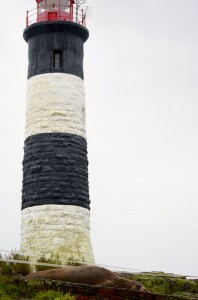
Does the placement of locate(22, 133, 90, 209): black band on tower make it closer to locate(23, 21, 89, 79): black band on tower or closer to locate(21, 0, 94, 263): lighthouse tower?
locate(21, 0, 94, 263): lighthouse tower

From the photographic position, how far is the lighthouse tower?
1827cm

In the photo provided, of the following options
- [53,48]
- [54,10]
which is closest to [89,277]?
[53,48]

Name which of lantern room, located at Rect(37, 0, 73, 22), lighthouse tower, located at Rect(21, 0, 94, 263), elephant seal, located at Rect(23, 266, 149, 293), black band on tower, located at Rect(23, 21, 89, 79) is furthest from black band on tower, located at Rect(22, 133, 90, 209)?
elephant seal, located at Rect(23, 266, 149, 293)

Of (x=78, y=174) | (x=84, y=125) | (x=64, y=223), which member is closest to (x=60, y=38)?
(x=84, y=125)

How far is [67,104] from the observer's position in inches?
767

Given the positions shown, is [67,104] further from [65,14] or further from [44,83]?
[65,14]

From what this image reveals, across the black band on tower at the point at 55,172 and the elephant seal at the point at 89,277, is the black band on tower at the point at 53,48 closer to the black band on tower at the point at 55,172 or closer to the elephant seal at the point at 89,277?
the black band on tower at the point at 55,172

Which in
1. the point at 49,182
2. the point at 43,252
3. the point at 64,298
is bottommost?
the point at 64,298

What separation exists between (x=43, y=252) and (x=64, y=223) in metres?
1.03

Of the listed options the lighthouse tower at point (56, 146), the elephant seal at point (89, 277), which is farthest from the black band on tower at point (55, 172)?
the elephant seal at point (89, 277)

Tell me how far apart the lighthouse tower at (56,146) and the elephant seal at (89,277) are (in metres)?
5.56

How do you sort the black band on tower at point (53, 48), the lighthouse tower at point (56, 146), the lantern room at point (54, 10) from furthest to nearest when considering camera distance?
the lantern room at point (54, 10) → the black band on tower at point (53, 48) → the lighthouse tower at point (56, 146)

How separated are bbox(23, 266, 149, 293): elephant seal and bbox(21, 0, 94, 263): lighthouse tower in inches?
219

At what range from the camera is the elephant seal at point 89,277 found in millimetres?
11742
